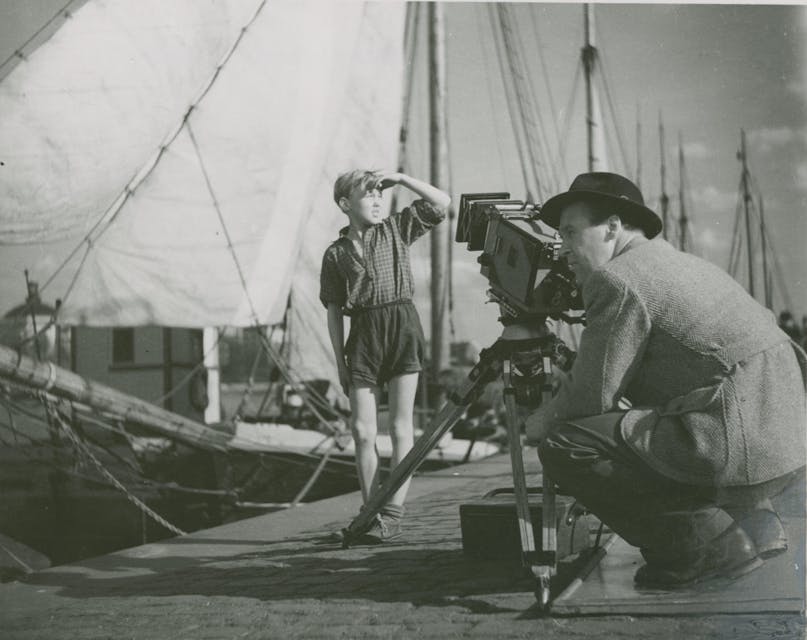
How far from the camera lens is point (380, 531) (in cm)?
412

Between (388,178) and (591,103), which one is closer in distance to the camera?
(388,178)

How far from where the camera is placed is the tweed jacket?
2631 millimetres

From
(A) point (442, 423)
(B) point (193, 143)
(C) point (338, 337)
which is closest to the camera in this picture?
(A) point (442, 423)

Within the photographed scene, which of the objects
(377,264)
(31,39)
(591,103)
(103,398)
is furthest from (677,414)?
(103,398)

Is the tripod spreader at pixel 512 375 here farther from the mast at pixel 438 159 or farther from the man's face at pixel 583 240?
the mast at pixel 438 159

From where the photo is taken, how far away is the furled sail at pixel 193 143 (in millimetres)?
6910

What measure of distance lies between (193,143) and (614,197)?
21.1 feet

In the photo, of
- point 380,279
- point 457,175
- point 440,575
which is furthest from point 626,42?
point 440,575

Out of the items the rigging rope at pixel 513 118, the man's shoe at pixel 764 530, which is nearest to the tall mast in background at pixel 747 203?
the rigging rope at pixel 513 118

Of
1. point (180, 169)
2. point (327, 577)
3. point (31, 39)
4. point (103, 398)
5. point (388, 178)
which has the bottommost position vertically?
point (327, 577)

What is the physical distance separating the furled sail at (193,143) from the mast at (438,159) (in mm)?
1450

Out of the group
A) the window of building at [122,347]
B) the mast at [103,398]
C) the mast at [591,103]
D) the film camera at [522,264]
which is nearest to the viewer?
the film camera at [522,264]

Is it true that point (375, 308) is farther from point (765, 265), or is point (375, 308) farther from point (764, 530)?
point (764, 530)

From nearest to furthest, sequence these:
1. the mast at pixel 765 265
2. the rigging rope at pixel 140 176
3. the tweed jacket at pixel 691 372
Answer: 1. the tweed jacket at pixel 691 372
2. the mast at pixel 765 265
3. the rigging rope at pixel 140 176
